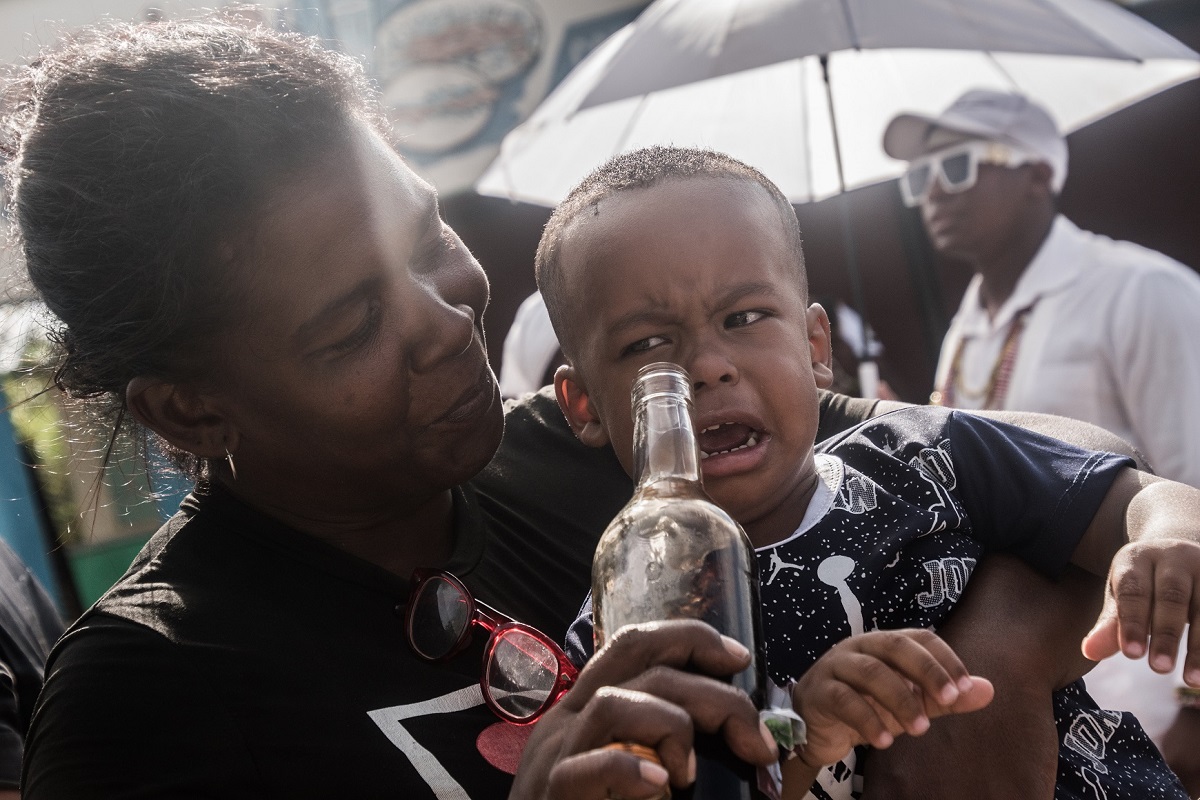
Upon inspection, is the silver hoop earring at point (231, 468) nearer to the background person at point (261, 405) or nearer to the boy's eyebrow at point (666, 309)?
the background person at point (261, 405)

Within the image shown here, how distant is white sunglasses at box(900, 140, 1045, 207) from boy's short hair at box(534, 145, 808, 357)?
3.37 m

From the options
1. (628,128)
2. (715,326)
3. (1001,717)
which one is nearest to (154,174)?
(715,326)

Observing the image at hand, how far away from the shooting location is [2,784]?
2.21 meters

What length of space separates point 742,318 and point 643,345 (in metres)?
0.16

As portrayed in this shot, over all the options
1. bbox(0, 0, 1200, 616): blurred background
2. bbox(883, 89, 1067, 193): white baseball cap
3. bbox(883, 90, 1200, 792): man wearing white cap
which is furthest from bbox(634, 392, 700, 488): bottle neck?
bbox(0, 0, 1200, 616): blurred background

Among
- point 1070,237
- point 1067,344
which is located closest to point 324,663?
point 1067,344

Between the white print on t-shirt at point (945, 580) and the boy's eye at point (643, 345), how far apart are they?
507 millimetres

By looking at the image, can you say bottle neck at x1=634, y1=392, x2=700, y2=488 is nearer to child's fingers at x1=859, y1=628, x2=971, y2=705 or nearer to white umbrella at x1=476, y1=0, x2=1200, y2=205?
child's fingers at x1=859, y1=628, x2=971, y2=705

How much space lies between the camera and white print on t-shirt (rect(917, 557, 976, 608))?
156 cm

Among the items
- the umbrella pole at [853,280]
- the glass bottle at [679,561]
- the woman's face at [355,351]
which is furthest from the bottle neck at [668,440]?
the umbrella pole at [853,280]

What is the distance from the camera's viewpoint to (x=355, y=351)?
1.73 m

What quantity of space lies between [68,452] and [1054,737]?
1938mm

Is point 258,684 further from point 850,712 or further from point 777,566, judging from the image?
point 850,712

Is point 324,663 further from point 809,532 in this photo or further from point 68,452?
point 68,452
